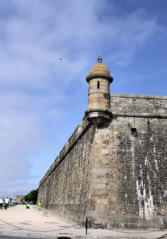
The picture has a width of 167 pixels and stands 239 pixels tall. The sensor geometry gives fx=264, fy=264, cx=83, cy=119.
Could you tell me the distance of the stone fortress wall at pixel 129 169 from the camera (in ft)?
33.4

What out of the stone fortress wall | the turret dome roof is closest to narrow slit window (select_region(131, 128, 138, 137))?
the stone fortress wall

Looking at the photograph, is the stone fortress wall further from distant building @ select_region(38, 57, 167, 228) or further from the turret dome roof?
the turret dome roof

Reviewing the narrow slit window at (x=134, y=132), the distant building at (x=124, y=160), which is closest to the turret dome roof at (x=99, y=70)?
the distant building at (x=124, y=160)

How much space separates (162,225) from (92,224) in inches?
104

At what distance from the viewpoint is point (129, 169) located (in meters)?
11.0

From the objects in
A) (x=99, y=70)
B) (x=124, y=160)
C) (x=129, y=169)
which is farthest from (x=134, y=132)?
(x=99, y=70)

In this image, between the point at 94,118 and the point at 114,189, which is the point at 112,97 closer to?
the point at 94,118

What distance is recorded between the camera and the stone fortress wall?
1019cm

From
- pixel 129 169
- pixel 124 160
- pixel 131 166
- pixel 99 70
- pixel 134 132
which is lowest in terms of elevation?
pixel 129 169

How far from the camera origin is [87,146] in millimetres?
13555

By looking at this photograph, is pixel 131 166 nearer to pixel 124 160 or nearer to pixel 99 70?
pixel 124 160

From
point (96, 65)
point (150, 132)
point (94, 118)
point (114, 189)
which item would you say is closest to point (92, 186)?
point (114, 189)

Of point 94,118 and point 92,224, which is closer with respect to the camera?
point 92,224

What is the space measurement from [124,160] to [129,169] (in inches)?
16.7
